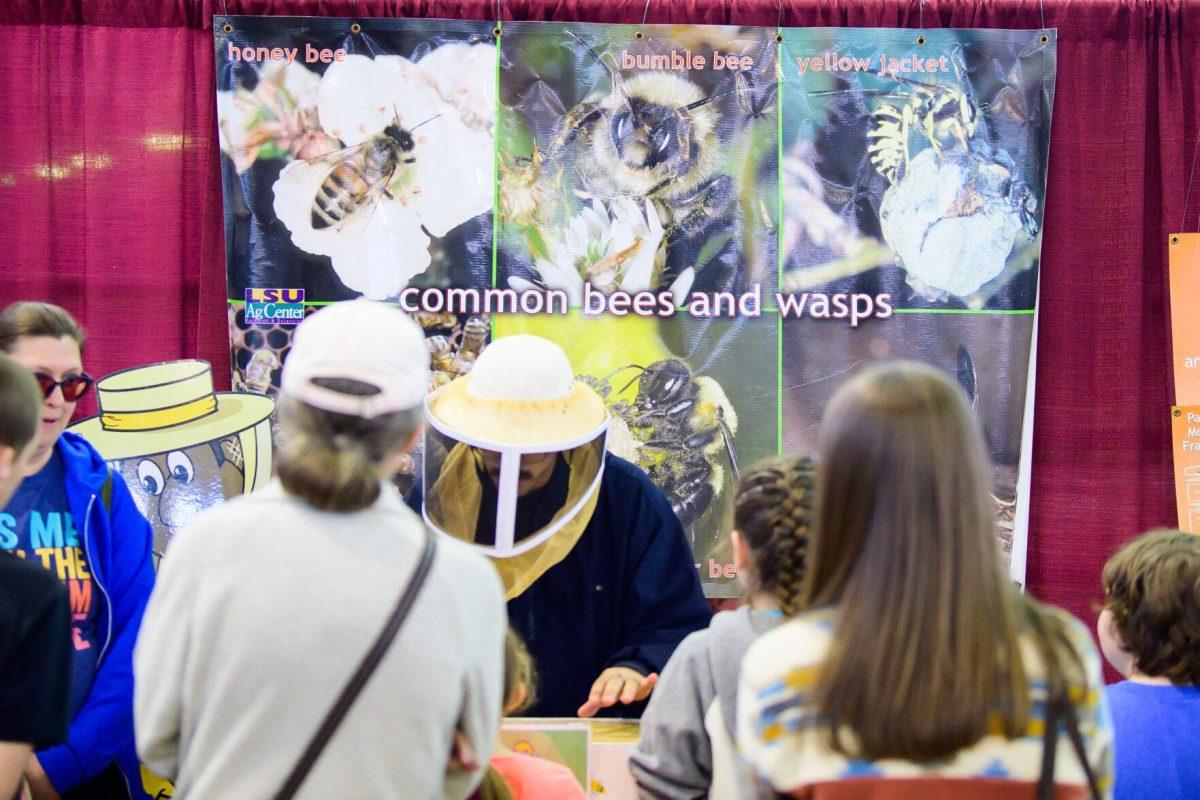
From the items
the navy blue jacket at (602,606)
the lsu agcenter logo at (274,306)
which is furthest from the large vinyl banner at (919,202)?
the lsu agcenter logo at (274,306)

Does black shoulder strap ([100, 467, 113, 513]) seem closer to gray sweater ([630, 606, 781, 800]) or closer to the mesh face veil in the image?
the mesh face veil

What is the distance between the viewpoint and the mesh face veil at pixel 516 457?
2.29 meters

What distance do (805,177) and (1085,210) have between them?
1022 mm

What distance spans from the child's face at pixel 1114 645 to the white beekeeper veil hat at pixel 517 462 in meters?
1.08

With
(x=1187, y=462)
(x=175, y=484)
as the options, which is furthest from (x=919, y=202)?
(x=175, y=484)

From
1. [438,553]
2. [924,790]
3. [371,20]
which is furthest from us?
[371,20]

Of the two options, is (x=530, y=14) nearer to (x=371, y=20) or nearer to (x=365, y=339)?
(x=371, y=20)

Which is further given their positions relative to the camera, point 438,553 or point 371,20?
point 371,20

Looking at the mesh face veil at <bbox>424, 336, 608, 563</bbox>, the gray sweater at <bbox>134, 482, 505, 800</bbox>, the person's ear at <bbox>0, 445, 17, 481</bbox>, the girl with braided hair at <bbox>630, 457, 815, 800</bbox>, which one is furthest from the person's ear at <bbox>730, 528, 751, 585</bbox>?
the person's ear at <bbox>0, 445, 17, 481</bbox>

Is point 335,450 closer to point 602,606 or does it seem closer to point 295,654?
point 295,654

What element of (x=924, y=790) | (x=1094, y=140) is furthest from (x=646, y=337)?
(x=924, y=790)

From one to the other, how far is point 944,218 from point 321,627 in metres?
2.96

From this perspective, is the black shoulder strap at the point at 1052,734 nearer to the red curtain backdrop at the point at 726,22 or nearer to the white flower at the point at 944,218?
the white flower at the point at 944,218

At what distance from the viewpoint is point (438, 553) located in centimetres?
120
